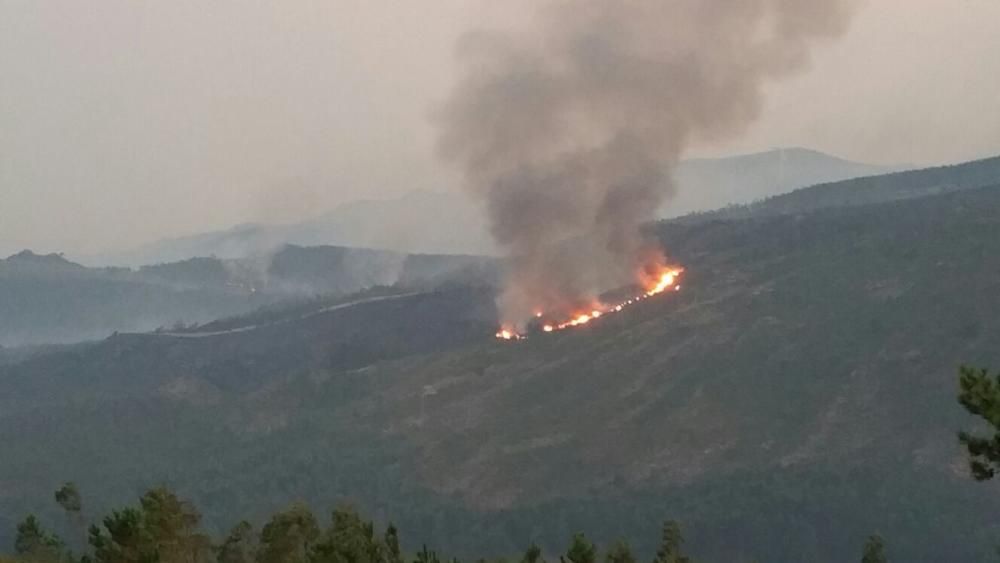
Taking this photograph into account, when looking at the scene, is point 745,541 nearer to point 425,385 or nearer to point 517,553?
point 517,553

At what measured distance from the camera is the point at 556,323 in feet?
390

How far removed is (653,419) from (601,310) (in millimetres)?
28588

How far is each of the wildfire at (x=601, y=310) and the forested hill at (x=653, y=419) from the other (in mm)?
2628

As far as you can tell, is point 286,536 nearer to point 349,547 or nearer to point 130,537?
point 130,537

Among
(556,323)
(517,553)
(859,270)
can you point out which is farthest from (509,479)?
(859,270)

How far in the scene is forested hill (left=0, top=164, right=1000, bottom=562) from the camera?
7288 centimetres

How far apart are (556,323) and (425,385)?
51.7 feet

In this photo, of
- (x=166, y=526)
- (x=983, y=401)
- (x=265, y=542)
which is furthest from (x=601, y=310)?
(x=983, y=401)

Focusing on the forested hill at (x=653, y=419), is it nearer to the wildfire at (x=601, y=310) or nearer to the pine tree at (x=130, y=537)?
the wildfire at (x=601, y=310)

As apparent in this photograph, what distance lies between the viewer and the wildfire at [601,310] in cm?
11581

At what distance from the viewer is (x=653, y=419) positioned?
90500 mm

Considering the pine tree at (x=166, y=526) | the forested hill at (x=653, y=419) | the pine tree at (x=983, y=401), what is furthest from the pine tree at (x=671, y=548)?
the pine tree at (x=983, y=401)

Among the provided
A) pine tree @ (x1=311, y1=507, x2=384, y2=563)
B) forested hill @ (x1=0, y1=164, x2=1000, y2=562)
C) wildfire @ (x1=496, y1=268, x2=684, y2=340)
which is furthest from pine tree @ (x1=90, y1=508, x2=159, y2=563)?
wildfire @ (x1=496, y1=268, x2=684, y2=340)

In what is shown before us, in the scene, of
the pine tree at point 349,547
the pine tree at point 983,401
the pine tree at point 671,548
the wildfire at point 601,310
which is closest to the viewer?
the pine tree at point 983,401
